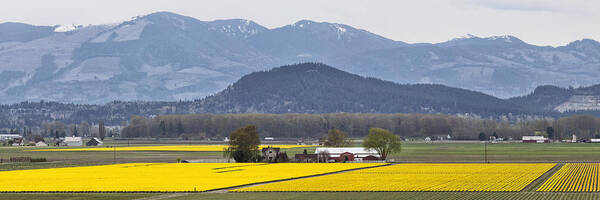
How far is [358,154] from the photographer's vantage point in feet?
510

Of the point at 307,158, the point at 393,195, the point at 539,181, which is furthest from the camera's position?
the point at 307,158

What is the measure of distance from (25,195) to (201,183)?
55.2 ft

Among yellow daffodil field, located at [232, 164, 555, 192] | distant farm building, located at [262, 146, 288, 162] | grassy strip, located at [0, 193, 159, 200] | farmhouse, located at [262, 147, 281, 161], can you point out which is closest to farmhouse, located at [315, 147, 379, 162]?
distant farm building, located at [262, 146, 288, 162]

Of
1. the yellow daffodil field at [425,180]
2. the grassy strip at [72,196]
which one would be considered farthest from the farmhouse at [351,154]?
the grassy strip at [72,196]

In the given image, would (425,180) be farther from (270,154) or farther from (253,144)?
(270,154)

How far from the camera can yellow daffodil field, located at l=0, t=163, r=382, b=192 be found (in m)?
85.1

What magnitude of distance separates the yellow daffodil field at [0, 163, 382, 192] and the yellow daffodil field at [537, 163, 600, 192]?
24.6 metres

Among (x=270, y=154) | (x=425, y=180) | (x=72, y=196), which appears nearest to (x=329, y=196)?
(x=72, y=196)

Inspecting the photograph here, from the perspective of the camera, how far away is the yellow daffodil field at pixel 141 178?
8512cm

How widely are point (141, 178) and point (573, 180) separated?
38.3 meters

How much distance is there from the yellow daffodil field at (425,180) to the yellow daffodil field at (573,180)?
1.94 m

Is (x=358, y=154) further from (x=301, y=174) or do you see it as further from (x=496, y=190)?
(x=496, y=190)

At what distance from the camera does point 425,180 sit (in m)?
93.0

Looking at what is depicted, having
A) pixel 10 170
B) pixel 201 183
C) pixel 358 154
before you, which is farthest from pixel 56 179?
pixel 358 154
